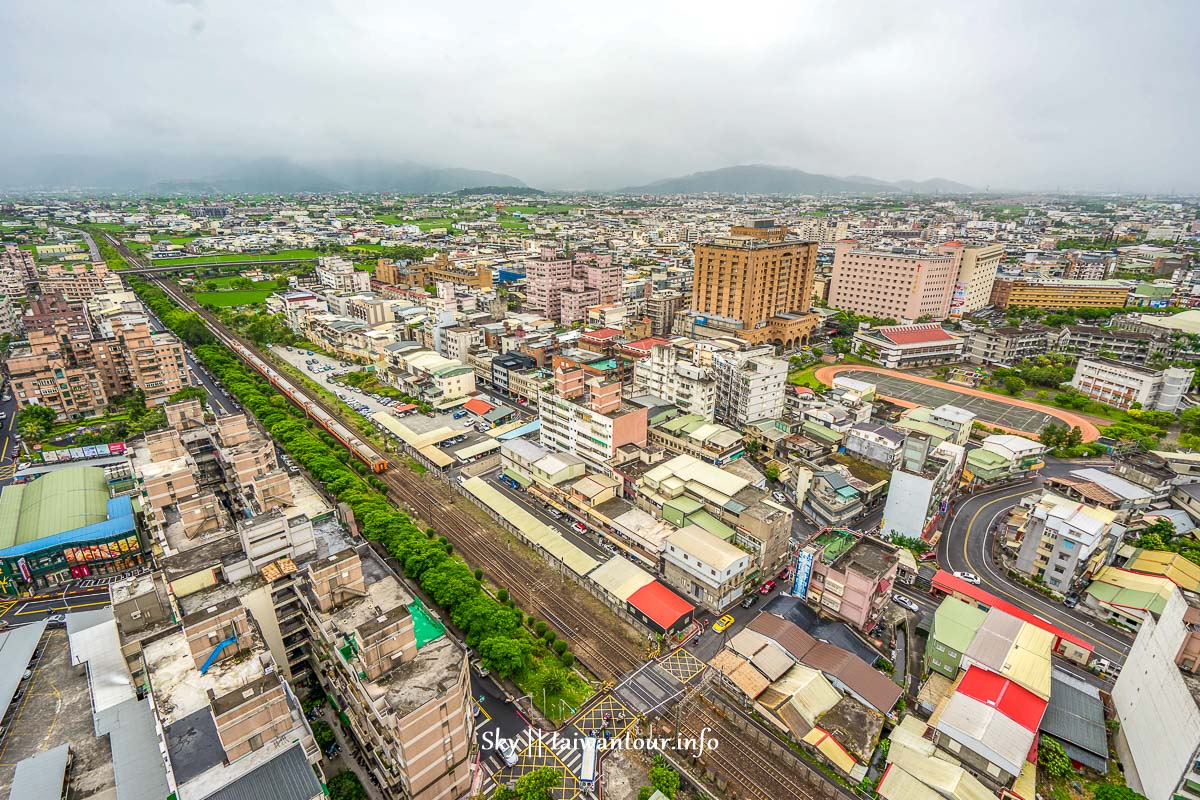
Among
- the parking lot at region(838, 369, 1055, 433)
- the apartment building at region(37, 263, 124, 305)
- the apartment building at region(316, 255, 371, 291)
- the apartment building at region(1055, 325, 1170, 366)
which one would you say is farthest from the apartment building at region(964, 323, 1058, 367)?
the apartment building at region(37, 263, 124, 305)

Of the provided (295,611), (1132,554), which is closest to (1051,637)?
(1132,554)

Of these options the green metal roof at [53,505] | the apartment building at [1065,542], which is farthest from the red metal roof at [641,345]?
the green metal roof at [53,505]

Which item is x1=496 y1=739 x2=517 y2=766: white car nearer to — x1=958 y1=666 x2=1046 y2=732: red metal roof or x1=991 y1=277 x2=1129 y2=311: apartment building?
x1=958 y1=666 x2=1046 y2=732: red metal roof

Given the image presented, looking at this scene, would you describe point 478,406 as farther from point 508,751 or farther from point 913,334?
point 913,334

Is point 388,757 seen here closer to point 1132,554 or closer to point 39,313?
point 1132,554

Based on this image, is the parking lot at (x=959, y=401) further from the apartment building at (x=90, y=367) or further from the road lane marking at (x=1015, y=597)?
the apartment building at (x=90, y=367)
